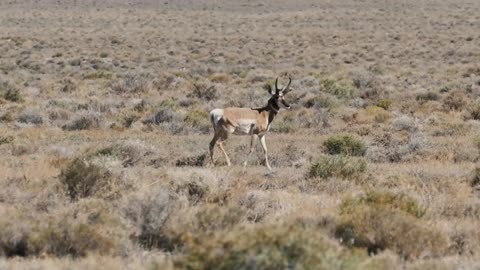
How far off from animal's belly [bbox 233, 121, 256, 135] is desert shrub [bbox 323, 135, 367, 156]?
95.5 inches

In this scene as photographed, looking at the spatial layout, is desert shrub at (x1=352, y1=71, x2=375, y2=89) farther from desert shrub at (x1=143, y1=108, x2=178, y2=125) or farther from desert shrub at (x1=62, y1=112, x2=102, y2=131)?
desert shrub at (x1=62, y1=112, x2=102, y2=131)

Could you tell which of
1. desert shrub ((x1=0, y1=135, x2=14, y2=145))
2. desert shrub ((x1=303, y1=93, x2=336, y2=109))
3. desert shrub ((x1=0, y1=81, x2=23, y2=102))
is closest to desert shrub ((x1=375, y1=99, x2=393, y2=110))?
desert shrub ((x1=303, y1=93, x2=336, y2=109))

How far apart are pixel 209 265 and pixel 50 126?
14758 millimetres

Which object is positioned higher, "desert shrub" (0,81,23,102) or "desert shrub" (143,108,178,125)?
"desert shrub" (143,108,178,125)

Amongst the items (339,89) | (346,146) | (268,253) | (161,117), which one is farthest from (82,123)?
(268,253)

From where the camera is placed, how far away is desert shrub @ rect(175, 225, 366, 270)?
5.20 m

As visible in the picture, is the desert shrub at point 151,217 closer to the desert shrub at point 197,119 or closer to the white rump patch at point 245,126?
the white rump patch at point 245,126

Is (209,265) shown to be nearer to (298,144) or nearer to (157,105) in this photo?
(298,144)

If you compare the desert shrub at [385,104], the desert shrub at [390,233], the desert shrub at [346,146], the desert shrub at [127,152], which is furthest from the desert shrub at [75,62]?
the desert shrub at [390,233]

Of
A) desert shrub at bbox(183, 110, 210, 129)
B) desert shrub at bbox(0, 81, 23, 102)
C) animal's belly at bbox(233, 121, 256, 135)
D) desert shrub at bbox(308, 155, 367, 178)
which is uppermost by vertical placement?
animal's belly at bbox(233, 121, 256, 135)

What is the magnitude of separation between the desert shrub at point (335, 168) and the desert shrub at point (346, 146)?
286cm

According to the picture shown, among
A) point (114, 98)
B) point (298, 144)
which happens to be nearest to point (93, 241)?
point (298, 144)

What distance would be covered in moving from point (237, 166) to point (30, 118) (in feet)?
29.4

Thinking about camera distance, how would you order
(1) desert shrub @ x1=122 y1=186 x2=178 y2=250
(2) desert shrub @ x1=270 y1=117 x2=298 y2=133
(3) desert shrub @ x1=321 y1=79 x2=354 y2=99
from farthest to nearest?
1. (3) desert shrub @ x1=321 y1=79 x2=354 y2=99
2. (2) desert shrub @ x1=270 y1=117 x2=298 y2=133
3. (1) desert shrub @ x1=122 y1=186 x2=178 y2=250
